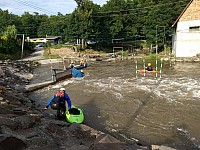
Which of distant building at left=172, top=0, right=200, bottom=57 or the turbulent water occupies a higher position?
distant building at left=172, top=0, right=200, bottom=57

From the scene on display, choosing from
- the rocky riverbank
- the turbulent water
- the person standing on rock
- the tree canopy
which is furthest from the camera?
the tree canopy

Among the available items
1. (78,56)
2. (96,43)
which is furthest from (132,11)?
(78,56)

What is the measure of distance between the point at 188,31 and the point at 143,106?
24201 mm

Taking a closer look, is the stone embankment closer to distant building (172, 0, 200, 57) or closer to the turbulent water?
the turbulent water

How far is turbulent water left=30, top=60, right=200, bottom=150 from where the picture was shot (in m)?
9.14

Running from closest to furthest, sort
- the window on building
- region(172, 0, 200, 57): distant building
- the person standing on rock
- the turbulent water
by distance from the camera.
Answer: the turbulent water → the person standing on rock → region(172, 0, 200, 57): distant building → the window on building

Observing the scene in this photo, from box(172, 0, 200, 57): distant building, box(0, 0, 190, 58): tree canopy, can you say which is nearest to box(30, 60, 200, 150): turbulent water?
box(172, 0, 200, 57): distant building

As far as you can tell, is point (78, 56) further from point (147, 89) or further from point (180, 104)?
point (180, 104)

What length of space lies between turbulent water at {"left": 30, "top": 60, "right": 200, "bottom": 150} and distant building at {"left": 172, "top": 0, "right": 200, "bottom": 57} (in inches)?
542

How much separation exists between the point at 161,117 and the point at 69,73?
1315 cm

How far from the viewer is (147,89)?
54.5 ft

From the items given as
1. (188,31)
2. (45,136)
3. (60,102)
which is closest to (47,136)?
(45,136)

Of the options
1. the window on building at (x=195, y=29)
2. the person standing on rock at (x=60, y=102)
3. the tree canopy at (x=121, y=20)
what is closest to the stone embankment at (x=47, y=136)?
the person standing on rock at (x=60, y=102)

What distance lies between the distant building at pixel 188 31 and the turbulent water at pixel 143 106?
45.1 ft
